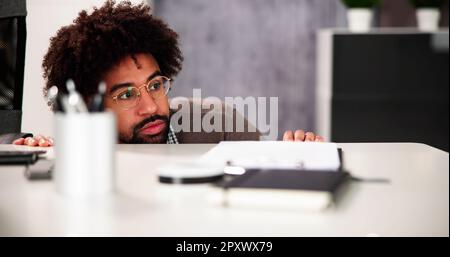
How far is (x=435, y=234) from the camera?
25.6 inches

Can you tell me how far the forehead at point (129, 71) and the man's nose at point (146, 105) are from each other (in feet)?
0.16

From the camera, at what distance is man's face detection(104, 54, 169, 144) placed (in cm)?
182

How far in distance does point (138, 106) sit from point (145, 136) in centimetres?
9

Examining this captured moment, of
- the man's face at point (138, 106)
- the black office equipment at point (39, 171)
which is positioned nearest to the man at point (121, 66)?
the man's face at point (138, 106)

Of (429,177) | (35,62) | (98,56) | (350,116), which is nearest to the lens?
(429,177)

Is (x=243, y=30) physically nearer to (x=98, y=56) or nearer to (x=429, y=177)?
(x=98, y=56)

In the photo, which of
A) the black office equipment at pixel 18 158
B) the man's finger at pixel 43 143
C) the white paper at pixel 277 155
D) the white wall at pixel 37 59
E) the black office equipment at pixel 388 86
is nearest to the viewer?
the white paper at pixel 277 155

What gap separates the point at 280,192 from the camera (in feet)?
2.25

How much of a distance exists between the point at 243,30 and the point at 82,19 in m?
2.18

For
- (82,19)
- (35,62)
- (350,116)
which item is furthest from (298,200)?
(350,116)

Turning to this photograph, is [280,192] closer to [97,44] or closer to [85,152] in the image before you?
[85,152]

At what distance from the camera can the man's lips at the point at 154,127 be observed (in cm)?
184

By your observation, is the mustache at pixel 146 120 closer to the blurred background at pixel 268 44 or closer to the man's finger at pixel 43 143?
the man's finger at pixel 43 143
